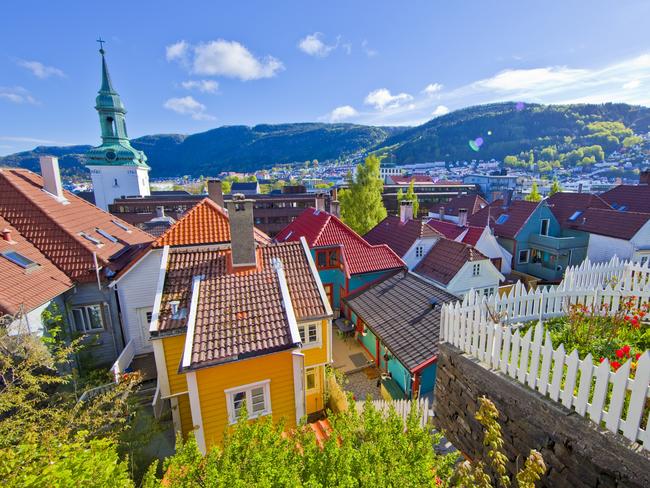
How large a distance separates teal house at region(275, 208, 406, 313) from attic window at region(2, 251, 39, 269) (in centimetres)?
1293

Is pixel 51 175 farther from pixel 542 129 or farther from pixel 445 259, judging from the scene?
pixel 542 129

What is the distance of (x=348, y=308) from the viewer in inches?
733

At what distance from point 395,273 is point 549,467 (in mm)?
14325

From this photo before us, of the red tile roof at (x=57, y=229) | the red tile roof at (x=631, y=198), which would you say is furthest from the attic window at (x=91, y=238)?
the red tile roof at (x=631, y=198)

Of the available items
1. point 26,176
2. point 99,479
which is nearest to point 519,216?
point 99,479

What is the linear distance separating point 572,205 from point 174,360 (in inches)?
1357

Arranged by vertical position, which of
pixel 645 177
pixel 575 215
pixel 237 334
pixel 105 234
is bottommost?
pixel 575 215

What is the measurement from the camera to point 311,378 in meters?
11.4

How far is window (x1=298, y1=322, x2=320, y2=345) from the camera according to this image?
10805 mm

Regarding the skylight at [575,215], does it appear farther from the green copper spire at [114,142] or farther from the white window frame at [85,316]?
the green copper spire at [114,142]

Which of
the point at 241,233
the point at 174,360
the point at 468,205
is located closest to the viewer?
the point at 174,360

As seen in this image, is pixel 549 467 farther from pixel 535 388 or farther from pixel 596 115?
pixel 596 115

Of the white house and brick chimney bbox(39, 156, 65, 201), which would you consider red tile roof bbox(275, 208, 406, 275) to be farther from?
brick chimney bbox(39, 156, 65, 201)

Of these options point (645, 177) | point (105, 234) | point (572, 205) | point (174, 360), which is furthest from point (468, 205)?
point (174, 360)
